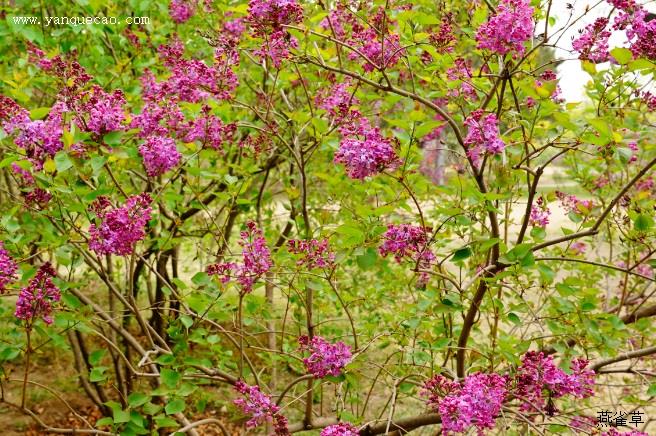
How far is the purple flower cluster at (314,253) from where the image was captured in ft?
7.77

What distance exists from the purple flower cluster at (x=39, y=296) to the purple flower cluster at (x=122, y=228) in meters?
0.25

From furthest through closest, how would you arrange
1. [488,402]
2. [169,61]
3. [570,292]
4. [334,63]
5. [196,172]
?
[334,63]
[169,61]
[196,172]
[570,292]
[488,402]

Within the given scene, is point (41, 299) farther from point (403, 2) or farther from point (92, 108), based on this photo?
point (403, 2)

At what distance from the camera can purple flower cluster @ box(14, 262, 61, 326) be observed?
2020 millimetres

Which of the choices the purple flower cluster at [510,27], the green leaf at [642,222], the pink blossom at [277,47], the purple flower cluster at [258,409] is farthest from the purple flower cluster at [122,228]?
the green leaf at [642,222]

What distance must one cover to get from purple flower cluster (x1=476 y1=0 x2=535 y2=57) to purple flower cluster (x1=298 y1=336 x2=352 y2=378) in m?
1.04

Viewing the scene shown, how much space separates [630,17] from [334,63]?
70.9 inches

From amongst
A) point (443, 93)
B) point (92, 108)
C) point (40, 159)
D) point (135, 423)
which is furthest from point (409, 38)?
point (135, 423)

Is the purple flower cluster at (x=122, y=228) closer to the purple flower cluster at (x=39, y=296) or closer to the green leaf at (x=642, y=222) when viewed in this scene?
the purple flower cluster at (x=39, y=296)

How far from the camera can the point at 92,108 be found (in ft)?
6.13

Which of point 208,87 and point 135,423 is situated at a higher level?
point 208,87

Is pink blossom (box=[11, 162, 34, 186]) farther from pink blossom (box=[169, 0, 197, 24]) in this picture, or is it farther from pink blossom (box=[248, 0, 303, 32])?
pink blossom (box=[169, 0, 197, 24])

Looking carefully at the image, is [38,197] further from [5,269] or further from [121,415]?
[121,415]

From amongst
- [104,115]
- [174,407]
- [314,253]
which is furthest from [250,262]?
[104,115]
